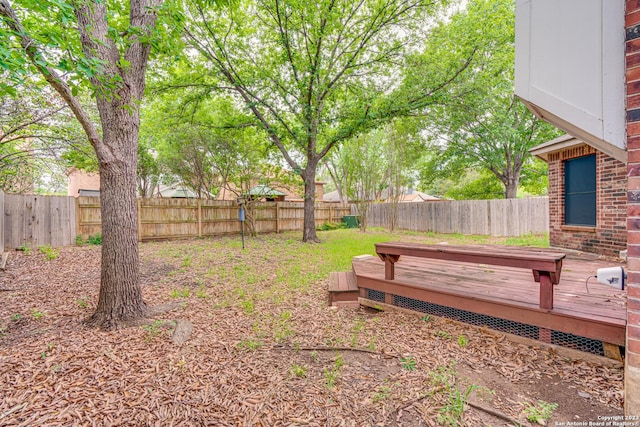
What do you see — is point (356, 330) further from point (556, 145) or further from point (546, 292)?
point (556, 145)

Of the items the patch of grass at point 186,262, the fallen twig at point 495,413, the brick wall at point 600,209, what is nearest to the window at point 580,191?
the brick wall at point 600,209

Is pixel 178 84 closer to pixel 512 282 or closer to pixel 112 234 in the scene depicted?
pixel 112 234

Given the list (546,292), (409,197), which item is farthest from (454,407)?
(409,197)

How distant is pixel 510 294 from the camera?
309 centimetres

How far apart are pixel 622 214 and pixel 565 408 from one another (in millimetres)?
4983

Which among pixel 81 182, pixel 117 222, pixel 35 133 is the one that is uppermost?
pixel 81 182

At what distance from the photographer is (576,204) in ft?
20.2

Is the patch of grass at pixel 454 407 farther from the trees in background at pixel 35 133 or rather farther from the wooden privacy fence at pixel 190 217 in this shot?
the wooden privacy fence at pixel 190 217

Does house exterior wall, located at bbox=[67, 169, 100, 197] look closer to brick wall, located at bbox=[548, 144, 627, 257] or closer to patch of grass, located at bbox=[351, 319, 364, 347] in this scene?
patch of grass, located at bbox=[351, 319, 364, 347]

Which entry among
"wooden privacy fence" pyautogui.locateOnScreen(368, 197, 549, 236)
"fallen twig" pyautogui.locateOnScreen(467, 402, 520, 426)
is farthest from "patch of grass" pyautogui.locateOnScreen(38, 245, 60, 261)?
"wooden privacy fence" pyautogui.locateOnScreen(368, 197, 549, 236)

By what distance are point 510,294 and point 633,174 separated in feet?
6.12

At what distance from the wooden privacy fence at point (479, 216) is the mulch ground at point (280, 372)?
10.7 metres

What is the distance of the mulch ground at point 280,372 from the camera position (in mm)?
1866

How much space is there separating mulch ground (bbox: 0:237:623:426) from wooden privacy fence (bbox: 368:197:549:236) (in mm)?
10658
